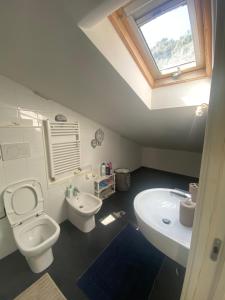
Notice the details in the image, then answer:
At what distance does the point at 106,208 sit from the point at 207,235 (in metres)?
2.19

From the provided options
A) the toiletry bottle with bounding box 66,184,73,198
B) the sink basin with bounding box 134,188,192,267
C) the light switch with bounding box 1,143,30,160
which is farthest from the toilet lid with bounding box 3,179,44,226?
the sink basin with bounding box 134,188,192,267

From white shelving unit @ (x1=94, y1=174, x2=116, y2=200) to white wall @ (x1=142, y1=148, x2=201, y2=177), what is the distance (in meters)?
1.88

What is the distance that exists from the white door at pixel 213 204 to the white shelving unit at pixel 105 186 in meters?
2.08

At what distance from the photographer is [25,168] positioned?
167 cm

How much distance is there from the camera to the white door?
45cm

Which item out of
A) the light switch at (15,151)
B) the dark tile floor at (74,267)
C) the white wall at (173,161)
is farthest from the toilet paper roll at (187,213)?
the white wall at (173,161)

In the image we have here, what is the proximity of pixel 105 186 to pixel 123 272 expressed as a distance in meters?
1.46

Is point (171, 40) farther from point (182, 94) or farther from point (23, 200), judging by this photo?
point (23, 200)

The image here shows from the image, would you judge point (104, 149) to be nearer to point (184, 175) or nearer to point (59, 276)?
point (59, 276)

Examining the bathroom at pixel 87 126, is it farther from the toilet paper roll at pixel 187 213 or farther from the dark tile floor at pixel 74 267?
the toilet paper roll at pixel 187 213

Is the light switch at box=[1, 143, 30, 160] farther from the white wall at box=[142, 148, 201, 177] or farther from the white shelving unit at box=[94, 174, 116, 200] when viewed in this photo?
the white wall at box=[142, 148, 201, 177]

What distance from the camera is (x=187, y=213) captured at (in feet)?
3.41

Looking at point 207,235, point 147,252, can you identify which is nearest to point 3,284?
point 147,252

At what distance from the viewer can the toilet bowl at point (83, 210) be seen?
6.17 feet
